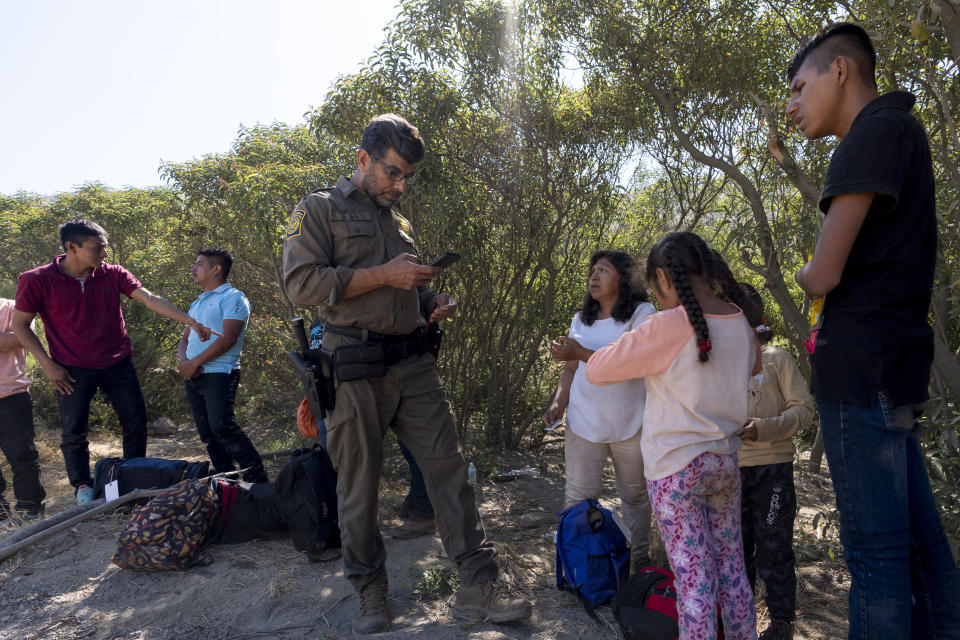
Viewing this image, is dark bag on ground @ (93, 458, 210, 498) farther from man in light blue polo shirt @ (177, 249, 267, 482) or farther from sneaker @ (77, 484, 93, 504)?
man in light blue polo shirt @ (177, 249, 267, 482)

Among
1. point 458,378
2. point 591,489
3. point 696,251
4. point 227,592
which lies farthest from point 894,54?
point 227,592

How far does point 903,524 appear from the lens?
1717 millimetres

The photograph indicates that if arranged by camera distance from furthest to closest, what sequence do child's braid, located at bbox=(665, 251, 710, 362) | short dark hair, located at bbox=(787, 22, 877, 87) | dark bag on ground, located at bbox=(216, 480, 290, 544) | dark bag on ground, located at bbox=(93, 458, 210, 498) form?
1. dark bag on ground, located at bbox=(93, 458, 210, 498)
2. dark bag on ground, located at bbox=(216, 480, 290, 544)
3. child's braid, located at bbox=(665, 251, 710, 362)
4. short dark hair, located at bbox=(787, 22, 877, 87)

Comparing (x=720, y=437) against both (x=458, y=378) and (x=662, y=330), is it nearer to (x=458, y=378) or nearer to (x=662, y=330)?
(x=662, y=330)

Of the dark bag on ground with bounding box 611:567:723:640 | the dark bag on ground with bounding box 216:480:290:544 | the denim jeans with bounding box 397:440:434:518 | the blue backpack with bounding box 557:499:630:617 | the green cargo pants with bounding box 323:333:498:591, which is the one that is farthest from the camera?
the denim jeans with bounding box 397:440:434:518

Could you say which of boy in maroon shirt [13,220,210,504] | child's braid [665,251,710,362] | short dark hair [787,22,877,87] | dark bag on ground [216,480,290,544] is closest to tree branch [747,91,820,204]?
short dark hair [787,22,877,87]

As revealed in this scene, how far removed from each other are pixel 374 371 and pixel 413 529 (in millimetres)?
1531

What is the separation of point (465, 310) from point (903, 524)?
3.82m

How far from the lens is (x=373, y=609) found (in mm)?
2680

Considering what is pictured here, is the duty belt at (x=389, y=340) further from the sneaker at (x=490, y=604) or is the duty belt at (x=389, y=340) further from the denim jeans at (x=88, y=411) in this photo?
the denim jeans at (x=88, y=411)

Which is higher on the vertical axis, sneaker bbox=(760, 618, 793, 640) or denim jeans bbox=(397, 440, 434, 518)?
denim jeans bbox=(397, 440, 434, 518)

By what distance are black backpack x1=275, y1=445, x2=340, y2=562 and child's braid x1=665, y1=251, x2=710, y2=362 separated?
2202 millimetres

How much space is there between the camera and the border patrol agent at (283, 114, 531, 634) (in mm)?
2611

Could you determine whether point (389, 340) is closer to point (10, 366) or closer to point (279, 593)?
point (279, 593)
